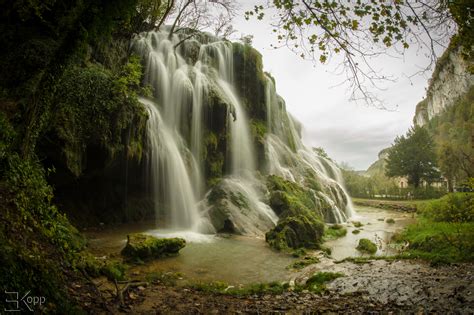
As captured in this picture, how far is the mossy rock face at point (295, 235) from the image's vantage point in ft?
41.1

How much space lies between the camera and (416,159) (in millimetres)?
47531

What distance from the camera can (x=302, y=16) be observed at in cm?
549

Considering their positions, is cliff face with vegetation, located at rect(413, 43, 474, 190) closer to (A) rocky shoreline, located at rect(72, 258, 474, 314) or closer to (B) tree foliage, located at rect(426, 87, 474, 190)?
(B) tree foliage, located at rect(426, 87, 474, 190)

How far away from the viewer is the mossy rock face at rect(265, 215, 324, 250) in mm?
12534

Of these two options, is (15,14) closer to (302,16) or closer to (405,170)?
(302,16)

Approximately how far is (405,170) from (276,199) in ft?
131

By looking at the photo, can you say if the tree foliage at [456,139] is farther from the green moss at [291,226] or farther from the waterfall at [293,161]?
the waterfall at [293,161]

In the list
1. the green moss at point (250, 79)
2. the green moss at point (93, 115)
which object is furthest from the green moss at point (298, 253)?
the green moss at point (250, 79)

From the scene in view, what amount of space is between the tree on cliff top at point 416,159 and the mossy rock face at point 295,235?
42.0 m

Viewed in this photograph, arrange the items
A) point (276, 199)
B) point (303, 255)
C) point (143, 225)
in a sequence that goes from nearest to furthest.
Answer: point (303, 255) < point (143, 225) < point (276, 199)

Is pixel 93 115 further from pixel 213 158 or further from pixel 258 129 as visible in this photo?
pixel 258 129

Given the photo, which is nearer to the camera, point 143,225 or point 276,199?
point 143,225


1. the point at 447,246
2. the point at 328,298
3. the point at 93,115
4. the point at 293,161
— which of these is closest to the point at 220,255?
the point at 328,298

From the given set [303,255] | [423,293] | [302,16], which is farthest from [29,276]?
[303,255]
